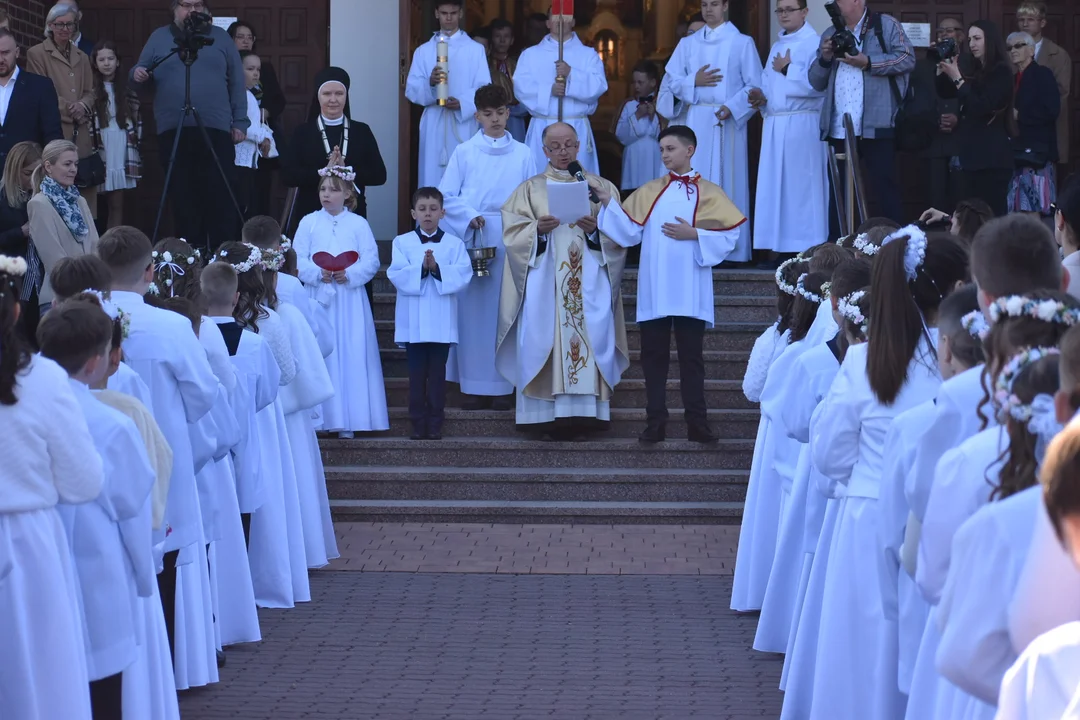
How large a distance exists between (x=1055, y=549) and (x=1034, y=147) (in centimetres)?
914

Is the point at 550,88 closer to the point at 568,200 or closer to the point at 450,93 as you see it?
the point at 450,93

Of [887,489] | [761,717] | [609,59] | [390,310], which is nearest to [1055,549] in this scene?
[887,489]

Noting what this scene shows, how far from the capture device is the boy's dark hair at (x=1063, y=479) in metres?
1.97

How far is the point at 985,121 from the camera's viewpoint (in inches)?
418

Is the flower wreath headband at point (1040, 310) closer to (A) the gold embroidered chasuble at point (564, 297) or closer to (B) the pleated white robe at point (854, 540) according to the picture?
(B) the pleated white robe at point (854, 540)

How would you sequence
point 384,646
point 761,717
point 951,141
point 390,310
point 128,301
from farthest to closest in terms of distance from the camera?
point 390,310 < point 951,141 < point 384,646 < point 761,717 < point 128,301

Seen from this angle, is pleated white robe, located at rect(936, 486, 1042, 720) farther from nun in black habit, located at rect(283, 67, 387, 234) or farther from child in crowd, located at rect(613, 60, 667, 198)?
child in crowd, located at rect(613, 60, 667, 198)

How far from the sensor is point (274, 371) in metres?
7.06

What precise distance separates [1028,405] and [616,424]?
7.71 meters

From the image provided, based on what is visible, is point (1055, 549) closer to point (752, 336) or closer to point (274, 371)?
point (274, 371)

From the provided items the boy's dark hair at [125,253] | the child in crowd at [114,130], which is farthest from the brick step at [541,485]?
the boy's dark hair at [125,253]

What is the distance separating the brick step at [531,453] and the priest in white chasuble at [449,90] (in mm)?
3046

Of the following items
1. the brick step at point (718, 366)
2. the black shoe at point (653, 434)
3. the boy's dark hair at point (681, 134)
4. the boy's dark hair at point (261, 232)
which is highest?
the boy's dark hair at point (681, 134)

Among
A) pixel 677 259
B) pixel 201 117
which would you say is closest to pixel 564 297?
pixel 677 259
